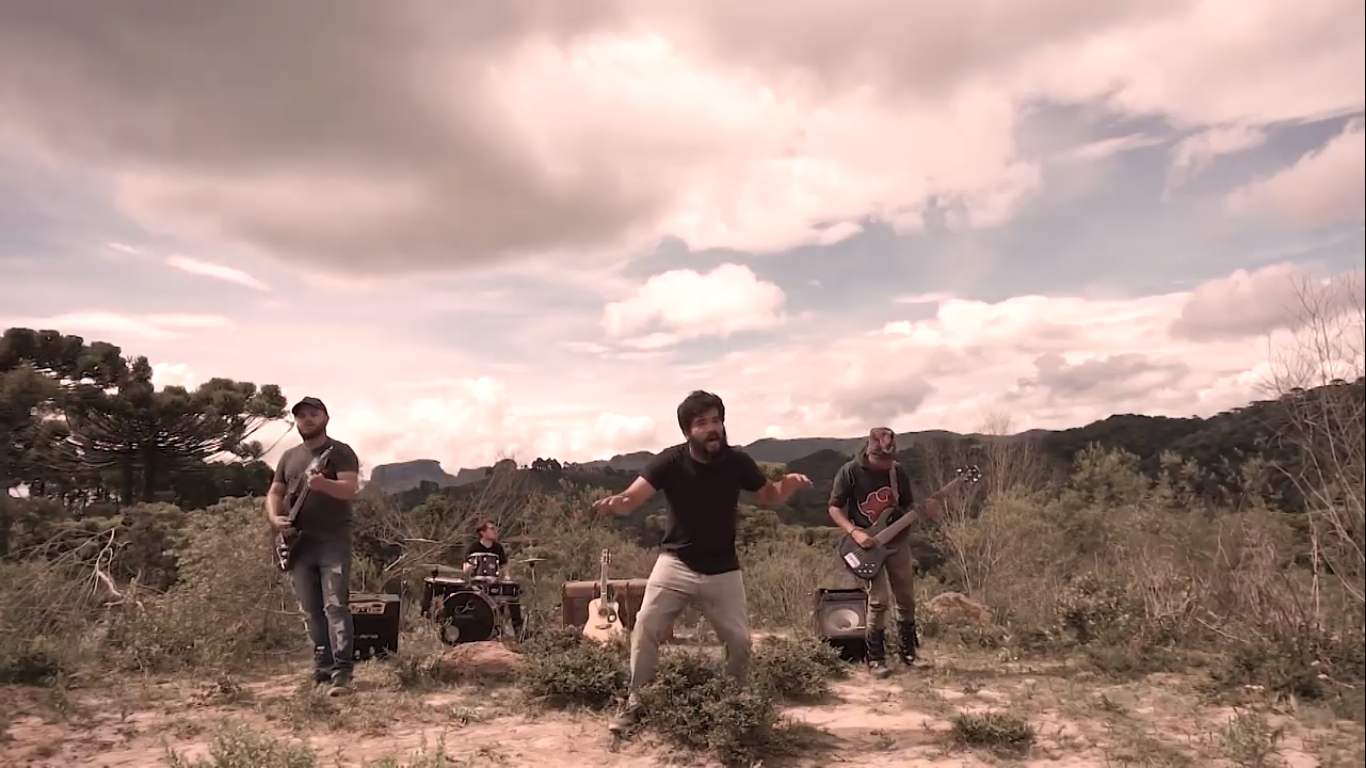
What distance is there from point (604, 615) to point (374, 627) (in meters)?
1.89

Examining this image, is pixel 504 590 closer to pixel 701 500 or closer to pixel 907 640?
pixel 907 640

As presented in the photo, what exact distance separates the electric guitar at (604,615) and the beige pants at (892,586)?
209cm

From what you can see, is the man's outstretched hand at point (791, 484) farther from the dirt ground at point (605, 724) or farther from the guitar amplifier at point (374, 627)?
the guitar amplifier at point (374, 627)

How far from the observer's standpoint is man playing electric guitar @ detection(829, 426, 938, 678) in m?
6.22

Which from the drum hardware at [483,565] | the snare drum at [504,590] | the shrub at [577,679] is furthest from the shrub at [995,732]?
the drum hardware at [483,565]

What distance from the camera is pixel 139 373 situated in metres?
17.9

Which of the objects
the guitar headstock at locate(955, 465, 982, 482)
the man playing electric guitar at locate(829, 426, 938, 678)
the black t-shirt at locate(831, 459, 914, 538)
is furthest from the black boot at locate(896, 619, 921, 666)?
the guitar headstock at locate(955, 465, 982, 482)

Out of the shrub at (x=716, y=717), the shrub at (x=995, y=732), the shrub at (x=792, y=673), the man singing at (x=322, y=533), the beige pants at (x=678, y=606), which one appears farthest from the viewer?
the man singing at (x=322, y=533)

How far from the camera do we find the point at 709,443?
4531mm

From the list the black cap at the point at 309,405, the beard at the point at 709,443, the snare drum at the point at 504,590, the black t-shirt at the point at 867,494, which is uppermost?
the black cap at the point at 309,405

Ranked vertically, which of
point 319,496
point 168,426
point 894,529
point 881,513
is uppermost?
point 168,426

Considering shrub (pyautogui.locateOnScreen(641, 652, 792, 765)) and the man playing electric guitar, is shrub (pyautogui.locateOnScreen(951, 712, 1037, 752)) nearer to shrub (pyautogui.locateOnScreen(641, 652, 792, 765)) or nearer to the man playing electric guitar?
shrub (pyautogui.locateOnScreen(641, 652, 792, 765))

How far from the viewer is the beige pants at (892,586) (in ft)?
20.3

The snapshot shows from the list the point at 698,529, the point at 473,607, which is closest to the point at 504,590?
the point at 473,607
